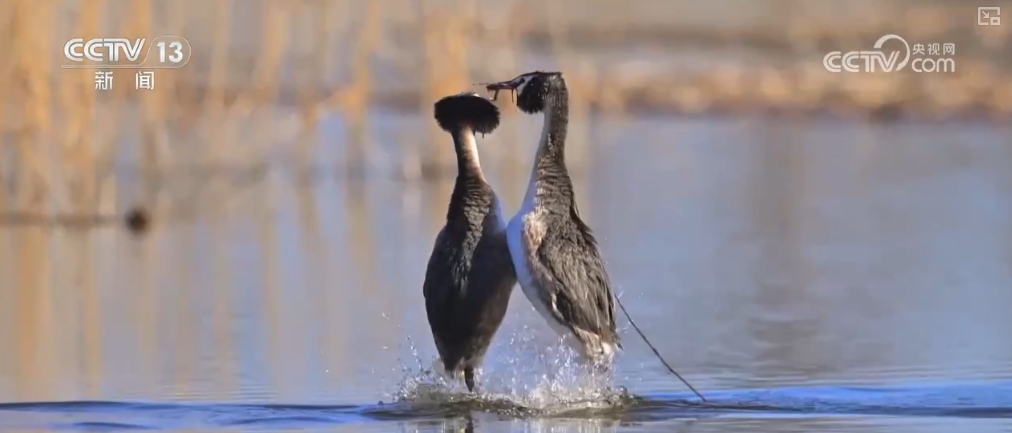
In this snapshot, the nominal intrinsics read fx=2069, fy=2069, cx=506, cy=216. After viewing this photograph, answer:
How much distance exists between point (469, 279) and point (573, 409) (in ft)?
2.50

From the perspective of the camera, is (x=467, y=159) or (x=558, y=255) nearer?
(x=558, y=255)

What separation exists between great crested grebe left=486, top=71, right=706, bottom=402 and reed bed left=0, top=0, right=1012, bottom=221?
699 cm

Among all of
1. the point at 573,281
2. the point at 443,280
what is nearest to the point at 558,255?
the point at 573,281

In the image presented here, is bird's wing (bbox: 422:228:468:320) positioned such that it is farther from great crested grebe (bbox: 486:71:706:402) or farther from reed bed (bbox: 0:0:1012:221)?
reed bed (bbox: 0:0:1012:221)

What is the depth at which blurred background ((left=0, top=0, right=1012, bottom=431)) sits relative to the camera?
9.82 metres

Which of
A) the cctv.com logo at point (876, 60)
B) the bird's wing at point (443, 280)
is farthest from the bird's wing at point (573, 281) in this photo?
the cctv.com logo at point (876, 60)

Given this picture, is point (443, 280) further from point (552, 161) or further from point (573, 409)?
point (573, 409)

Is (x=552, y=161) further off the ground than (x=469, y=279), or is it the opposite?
(x=552, y=161)

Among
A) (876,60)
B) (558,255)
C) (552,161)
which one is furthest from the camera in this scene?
(876,60)

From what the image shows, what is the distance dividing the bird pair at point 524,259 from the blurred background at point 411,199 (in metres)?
0.42

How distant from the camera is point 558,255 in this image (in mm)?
8398

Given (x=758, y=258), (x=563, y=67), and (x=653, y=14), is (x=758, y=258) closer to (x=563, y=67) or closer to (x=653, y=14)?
(x=563, y=67)

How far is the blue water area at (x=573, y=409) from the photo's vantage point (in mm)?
7930

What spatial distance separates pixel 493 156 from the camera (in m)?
18.5
